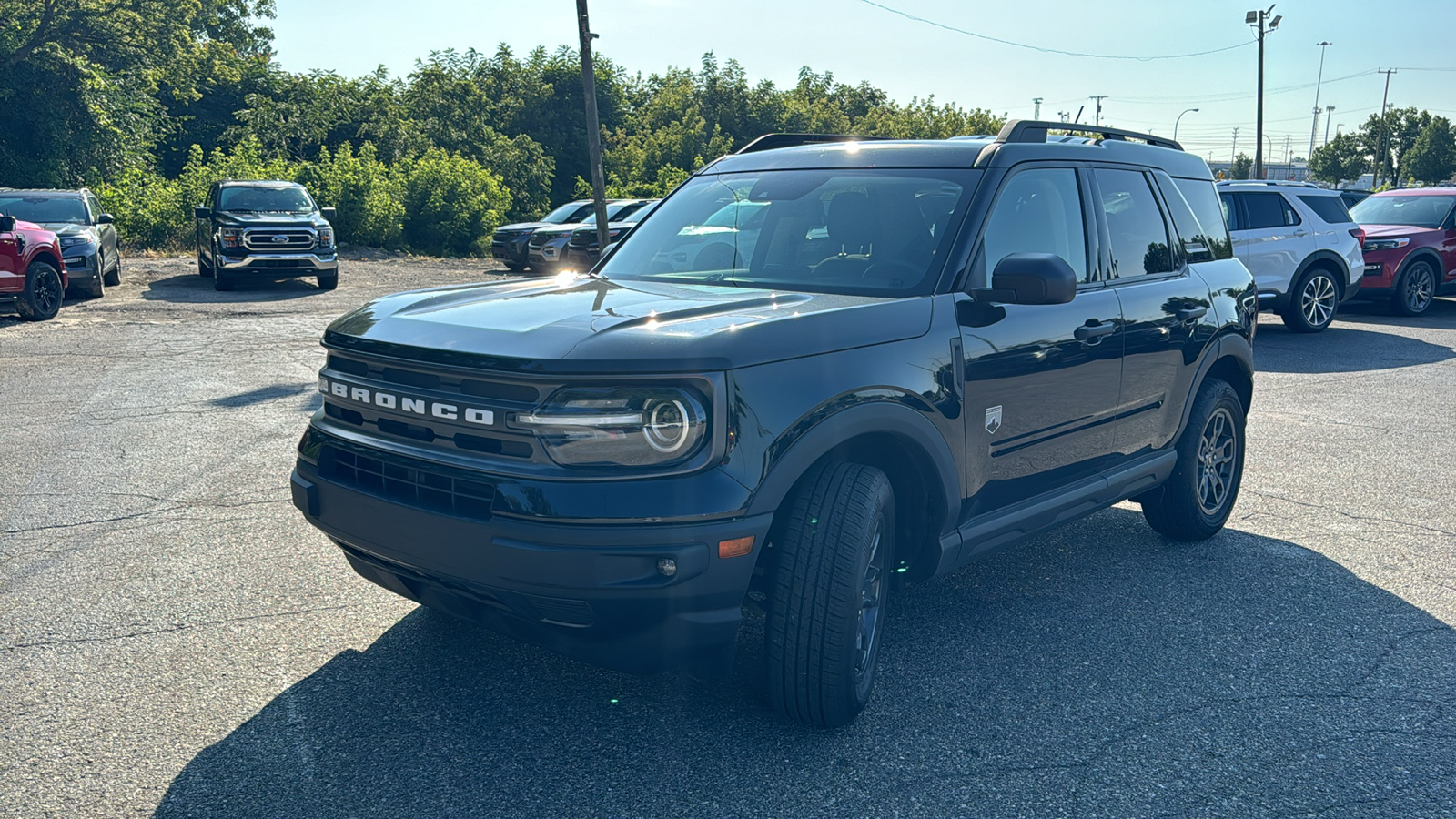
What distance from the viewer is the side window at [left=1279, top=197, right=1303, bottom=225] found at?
1334 cm

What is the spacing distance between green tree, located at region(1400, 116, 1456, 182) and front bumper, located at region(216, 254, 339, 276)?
3866 inches

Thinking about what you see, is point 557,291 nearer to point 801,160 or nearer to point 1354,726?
point 801,160

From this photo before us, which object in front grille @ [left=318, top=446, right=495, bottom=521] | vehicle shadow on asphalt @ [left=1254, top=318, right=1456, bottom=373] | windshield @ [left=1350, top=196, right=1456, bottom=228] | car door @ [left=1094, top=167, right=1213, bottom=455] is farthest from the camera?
windshield @ [left=1350, top=196, right=1456, bottom=228]

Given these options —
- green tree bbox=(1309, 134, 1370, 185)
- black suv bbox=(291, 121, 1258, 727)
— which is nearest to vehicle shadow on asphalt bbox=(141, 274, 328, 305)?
black suv bbox=(291, 121, 1258, 727)

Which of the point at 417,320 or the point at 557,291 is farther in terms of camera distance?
the point at 557,291

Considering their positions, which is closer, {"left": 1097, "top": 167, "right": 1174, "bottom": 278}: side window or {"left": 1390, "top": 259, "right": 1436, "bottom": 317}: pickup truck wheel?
{"left": 1097, "top": 167, "right": 1174, "bottom": 278}: side window

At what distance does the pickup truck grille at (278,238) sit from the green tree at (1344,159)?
10645 cm

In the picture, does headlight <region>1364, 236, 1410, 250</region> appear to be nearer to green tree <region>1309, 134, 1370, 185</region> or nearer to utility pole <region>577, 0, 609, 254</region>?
utility pole <region>577, 0, 609, 254</region>

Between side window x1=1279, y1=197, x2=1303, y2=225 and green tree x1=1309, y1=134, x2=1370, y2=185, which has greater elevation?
green tree x1=1309, y1=134, x2=1370, y2=185

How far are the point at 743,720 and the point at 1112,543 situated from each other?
2.75 metres

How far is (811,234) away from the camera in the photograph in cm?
404

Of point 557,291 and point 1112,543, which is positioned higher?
point 557,291

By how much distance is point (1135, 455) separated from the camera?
4629mm

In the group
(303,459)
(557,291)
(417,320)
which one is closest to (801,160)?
(557,291)
